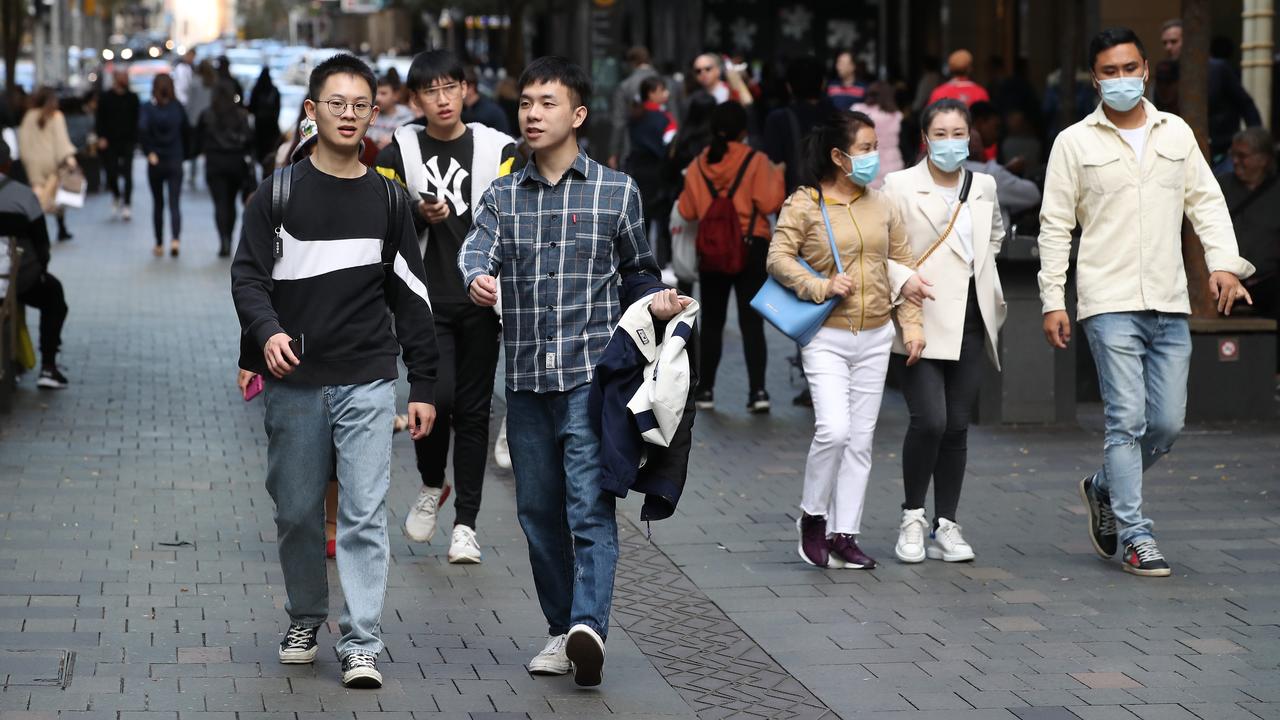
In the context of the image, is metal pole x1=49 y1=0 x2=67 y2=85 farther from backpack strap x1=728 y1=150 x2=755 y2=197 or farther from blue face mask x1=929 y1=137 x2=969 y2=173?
blue face mask x1=929 y1=137 x2=969 y2=173

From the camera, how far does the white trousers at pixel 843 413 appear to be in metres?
7.05

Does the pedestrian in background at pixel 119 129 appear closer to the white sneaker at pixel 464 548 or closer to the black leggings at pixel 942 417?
the white sneaker at pixel 464 548

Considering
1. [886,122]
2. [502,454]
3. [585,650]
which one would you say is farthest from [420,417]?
[886,122]

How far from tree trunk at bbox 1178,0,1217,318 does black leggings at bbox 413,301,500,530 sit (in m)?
4.90

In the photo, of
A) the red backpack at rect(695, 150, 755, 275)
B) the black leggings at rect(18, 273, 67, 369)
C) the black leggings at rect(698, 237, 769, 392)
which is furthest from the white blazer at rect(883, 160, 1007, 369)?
the black leggings at rect(18, 273, 67, 369)

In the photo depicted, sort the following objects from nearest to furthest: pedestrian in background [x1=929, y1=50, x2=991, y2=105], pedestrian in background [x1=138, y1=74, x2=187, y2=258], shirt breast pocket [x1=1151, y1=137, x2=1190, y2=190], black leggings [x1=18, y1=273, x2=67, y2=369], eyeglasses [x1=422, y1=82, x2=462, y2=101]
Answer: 1. shirt breast pocket [x1=1151, y1=137, x2=1190, y2=190]
2. eyeglasses [x1=422, y1=82, x2=462, y2=101]
3. black leggings [x1=18, y1=273, x2=67, y2=369]
4. pedestrian in background [x1=929, y1=50, x2=991, y2=105]
5. pedestrian in background [x1=138, y1=74, x2=187, y2=258]

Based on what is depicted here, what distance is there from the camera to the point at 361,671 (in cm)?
546

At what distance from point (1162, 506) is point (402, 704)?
13.5 ft

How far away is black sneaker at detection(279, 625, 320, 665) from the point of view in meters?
5.73

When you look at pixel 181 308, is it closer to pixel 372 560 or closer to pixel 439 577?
pixel 439 577

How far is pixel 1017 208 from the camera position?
975 cm

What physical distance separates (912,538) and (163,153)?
47.3ft

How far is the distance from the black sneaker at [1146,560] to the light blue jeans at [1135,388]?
36 mm

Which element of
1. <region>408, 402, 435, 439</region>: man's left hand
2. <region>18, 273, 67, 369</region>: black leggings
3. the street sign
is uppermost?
the street sign
